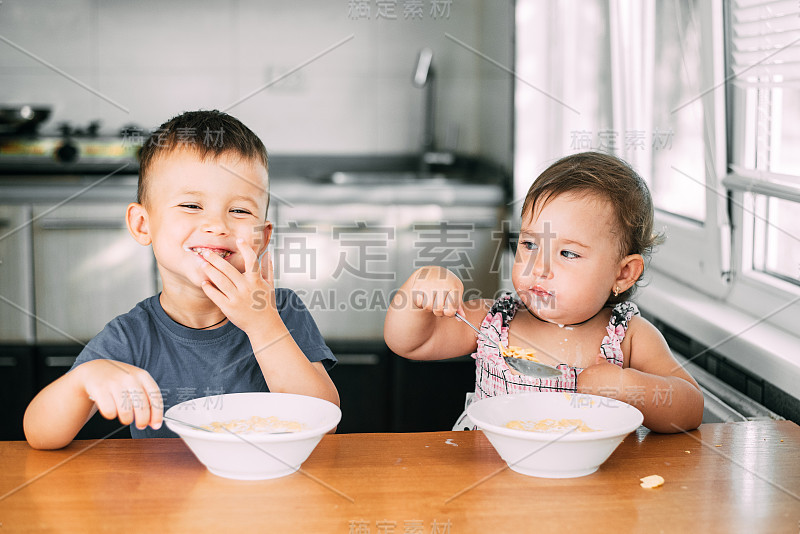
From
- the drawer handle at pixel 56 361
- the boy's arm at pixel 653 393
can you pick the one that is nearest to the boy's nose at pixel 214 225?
the boy's arm at pixel 653 393

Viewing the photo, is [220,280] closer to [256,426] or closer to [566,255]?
[256,426]

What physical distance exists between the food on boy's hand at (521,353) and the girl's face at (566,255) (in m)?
0.08

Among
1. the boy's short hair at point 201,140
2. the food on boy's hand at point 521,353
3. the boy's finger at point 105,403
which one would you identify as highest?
the boy's short hair at point 201,140

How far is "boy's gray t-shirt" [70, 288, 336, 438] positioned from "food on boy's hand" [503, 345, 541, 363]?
0.88 ft

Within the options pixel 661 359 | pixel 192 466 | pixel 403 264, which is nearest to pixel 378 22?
pixel 403 264

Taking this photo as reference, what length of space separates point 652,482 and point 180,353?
67 centimetres

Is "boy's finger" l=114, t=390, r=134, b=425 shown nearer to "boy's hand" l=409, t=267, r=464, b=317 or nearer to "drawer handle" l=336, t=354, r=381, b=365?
"boy's hand" l=409, t=267, r=464, b=317

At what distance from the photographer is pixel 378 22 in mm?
3162

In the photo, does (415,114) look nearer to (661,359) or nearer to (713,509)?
(661,359)

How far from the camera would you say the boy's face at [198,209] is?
3.49ft

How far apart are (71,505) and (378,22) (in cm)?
270

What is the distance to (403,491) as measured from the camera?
2.57 feet

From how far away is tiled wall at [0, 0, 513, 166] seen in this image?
10.1 feet

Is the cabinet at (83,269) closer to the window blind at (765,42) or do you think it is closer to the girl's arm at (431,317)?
the girl's arm at (431,317)
